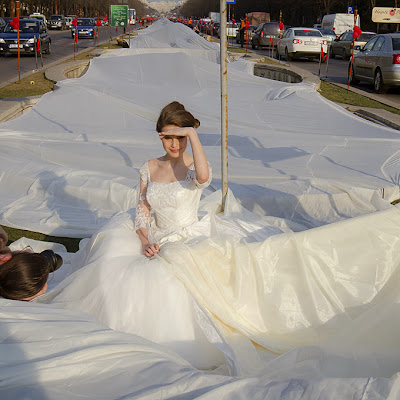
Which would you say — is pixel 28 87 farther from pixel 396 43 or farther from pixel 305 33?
pixel 305 33

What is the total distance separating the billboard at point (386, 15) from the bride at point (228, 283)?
34117 mm

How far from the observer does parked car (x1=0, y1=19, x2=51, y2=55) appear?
25.5 meters

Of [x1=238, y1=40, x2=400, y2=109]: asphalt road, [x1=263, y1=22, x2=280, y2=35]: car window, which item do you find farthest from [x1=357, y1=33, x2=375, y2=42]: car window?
[x1=263, y1=22, x2=280, y2=35]: car window

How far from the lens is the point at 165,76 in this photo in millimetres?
12945

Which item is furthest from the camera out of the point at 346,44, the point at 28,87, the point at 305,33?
the point at 346,44

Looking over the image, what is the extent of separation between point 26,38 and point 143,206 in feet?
79.2

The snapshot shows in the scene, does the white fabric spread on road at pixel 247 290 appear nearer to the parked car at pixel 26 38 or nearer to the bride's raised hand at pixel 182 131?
the bride's raised hand at pixel 182 131

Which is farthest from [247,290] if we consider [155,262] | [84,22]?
[84,22]

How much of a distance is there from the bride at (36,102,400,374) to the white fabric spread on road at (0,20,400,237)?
1.13 meters

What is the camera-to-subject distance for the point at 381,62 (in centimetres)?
1634

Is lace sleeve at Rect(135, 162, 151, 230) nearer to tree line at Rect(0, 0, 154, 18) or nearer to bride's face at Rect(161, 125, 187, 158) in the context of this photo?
bride's face at Rect(161, 125, 187, 158)

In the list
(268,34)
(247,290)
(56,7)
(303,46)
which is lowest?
(247,290)

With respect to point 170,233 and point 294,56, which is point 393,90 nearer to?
point 294,56

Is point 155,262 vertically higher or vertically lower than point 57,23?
lower
